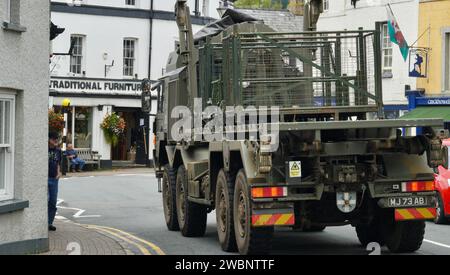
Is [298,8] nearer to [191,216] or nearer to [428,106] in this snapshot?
[428,106]

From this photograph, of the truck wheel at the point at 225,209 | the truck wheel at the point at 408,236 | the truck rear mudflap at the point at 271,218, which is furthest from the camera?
the truck wheel at the point at 225,209

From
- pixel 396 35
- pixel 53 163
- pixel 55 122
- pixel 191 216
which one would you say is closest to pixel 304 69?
pixel 191 216

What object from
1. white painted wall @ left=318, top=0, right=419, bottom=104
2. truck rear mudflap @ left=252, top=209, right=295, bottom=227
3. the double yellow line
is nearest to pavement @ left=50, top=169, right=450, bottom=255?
the double yellow line

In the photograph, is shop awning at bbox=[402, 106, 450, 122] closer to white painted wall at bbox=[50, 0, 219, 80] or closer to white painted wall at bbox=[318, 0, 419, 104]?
white painted wall at bbox=[318, 0, 419, 104]

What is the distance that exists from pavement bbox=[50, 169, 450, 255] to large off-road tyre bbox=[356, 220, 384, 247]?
167 mm

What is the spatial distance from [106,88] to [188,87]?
102 ft

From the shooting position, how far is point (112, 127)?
1845 inches

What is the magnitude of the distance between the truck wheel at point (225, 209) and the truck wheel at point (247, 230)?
33 centimetres

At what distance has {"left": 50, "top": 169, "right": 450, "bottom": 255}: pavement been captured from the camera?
14609 millimetres

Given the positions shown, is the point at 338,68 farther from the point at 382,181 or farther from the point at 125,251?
the point at 125,251

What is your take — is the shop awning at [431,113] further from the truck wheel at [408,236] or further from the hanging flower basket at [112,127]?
the truck wheel at [408,236]

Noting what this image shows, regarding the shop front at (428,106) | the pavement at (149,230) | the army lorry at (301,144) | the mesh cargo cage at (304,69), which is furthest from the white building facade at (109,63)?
the mesh cargo cage at (304,69)

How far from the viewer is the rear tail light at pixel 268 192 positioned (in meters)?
12.4

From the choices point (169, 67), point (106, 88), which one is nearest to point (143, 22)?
point (106, 88)
